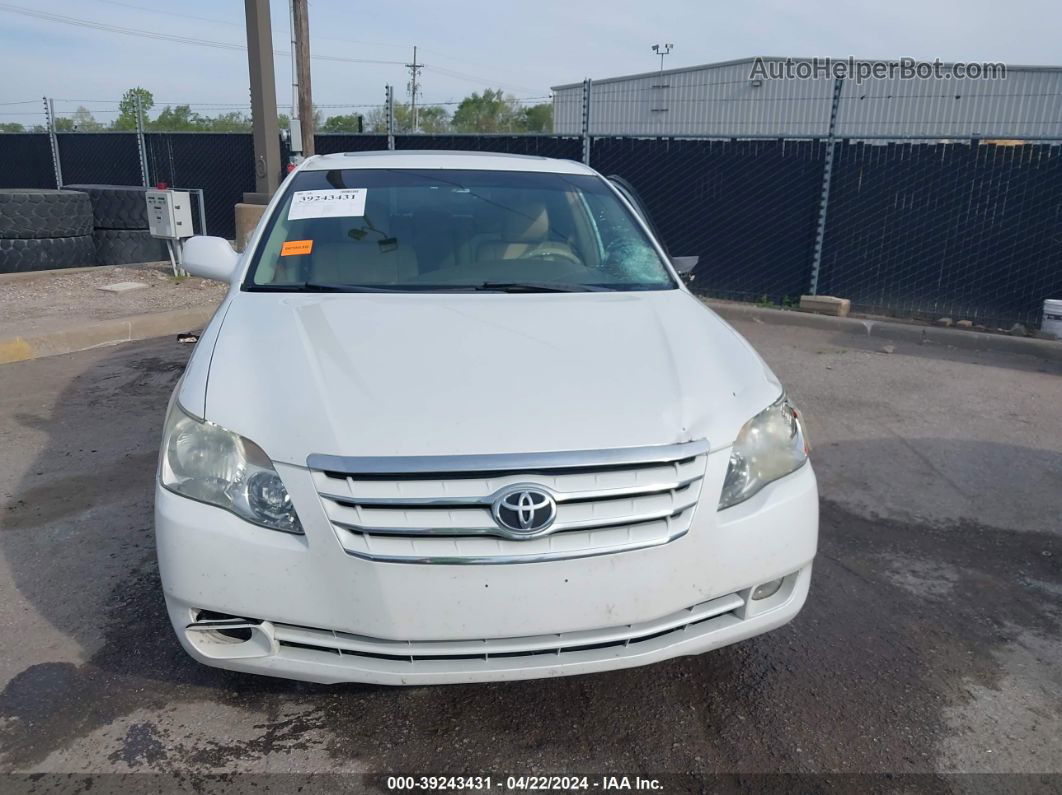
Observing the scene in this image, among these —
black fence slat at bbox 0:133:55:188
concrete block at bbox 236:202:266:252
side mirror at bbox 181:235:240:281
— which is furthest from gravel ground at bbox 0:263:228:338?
black fence slat at bbox 0:133:55:188

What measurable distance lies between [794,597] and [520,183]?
2335 mm

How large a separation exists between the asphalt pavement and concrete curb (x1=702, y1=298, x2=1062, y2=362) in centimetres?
388

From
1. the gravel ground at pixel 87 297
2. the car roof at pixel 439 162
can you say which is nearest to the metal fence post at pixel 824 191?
the car roof at pixel 439 162

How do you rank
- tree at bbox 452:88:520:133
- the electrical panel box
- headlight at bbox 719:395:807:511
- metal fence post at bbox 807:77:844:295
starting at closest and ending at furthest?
headlight at bbox 719:395:807:511
metal fence post at bbox 807:77:844:295
the electrical panel box
tree at bbox 452:88:520:133

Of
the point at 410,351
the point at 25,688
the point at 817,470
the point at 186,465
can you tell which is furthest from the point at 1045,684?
the point at 25,688

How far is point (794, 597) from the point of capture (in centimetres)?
252

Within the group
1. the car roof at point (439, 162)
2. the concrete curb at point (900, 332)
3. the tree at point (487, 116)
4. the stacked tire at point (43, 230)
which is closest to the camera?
the car roof at point (439, 162)

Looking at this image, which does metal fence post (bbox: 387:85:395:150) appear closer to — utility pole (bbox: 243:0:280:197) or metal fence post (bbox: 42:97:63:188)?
utility pole (bbox: 243:0:280:197)

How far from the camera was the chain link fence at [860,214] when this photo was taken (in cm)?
849

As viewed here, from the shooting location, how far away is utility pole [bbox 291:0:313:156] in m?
11.8

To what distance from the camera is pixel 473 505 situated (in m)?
2.13

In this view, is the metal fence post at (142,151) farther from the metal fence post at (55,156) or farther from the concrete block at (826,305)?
the concrete block at (826,305)

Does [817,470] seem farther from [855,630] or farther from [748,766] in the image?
[748,766]

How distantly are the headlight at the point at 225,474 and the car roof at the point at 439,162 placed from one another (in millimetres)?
2015
